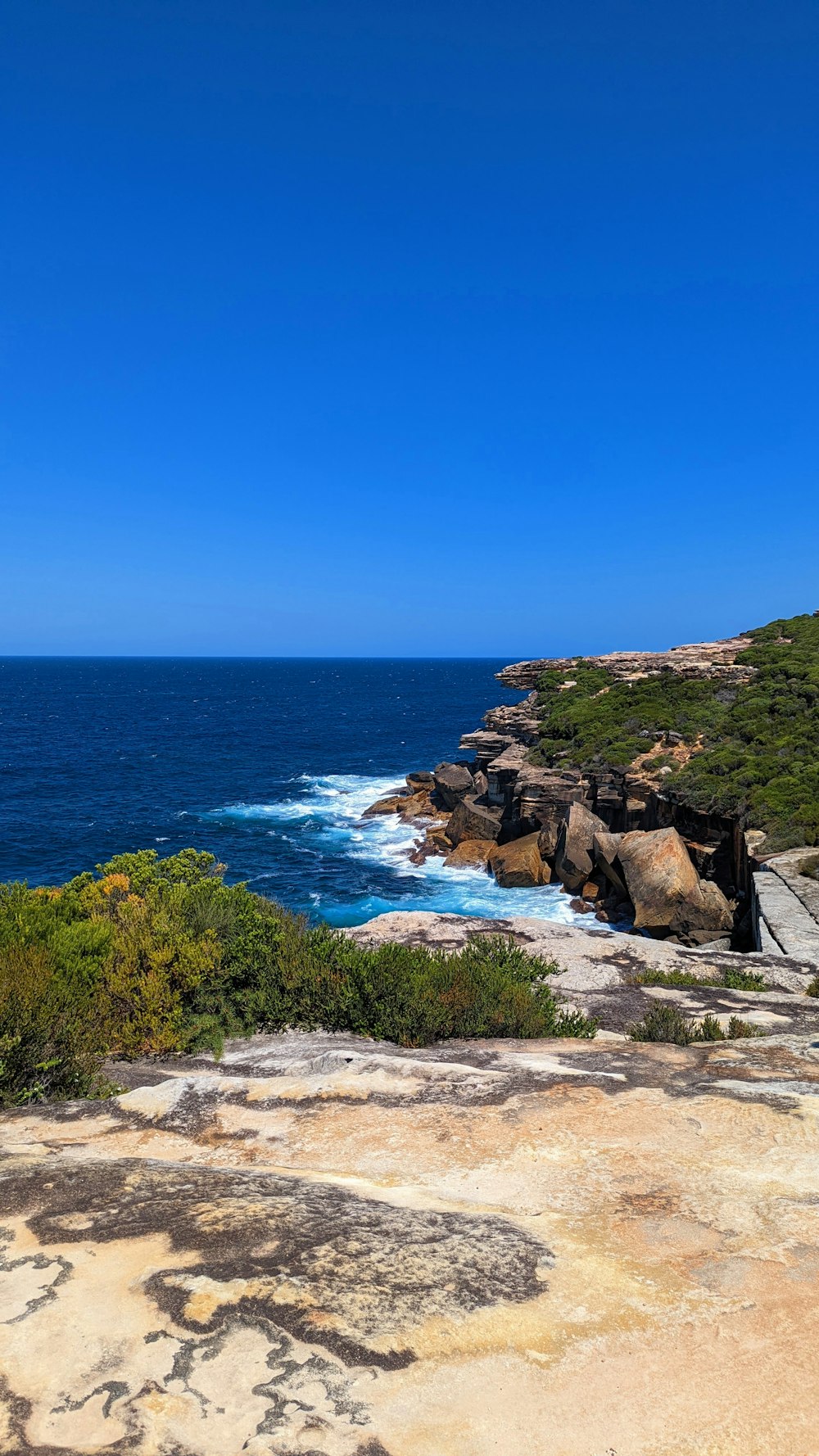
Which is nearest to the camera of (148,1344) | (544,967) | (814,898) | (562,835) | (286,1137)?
(148,1344)

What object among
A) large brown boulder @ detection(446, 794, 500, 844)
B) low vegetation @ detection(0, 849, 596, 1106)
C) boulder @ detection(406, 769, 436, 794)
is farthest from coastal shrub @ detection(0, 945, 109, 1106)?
boulder @ detection(406, 769, 436, 794)

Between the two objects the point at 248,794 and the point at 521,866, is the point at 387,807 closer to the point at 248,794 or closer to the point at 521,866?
the point at 248,794

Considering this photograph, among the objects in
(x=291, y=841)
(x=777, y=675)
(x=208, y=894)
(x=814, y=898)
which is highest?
(x=777, y=675)

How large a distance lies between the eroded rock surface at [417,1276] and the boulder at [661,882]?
54.6ft

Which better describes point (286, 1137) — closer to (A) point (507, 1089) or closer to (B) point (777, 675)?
(A) point (507, 1089)

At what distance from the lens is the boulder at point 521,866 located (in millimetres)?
29328

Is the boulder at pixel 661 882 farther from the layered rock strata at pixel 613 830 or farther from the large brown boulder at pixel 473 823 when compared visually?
the large brown boulder at pixel 473 823

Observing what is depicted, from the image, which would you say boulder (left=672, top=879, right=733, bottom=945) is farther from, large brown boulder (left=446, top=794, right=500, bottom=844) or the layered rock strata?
large brown boulder (left=446, top=794, right=500, bottom=844)

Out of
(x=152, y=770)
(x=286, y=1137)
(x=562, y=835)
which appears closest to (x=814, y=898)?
(x=562, y=835)

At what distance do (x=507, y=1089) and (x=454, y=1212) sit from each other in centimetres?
195

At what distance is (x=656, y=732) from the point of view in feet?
115

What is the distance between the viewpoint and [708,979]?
1254 centimetres

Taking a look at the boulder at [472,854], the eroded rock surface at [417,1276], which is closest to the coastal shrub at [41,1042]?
the eroded rock surface at [417,1276]

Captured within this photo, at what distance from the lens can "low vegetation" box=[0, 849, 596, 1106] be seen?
7086 millimetres
